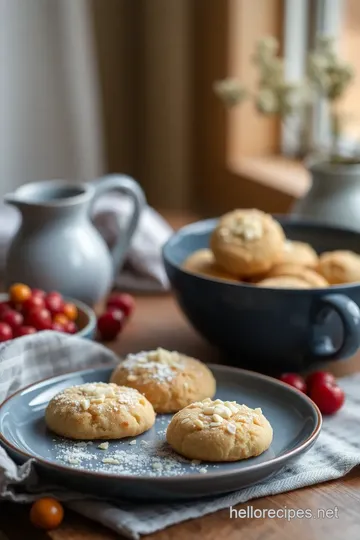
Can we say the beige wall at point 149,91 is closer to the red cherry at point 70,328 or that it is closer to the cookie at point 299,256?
the cookie at point 299,256

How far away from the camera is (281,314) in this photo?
49.3 inches

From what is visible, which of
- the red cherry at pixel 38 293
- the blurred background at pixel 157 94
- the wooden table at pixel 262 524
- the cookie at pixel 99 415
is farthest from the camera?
the blurred background at pixel 157 94

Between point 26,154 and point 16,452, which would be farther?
point 26,154

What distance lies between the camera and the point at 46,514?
91 centimetres

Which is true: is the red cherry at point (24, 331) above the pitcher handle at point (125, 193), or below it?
below

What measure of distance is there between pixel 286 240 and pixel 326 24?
107cm

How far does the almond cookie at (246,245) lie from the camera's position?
1315 mm

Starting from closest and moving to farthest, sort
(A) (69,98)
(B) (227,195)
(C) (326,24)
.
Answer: (C) (326,24) → (B) (227,195) → (A) (69,98)

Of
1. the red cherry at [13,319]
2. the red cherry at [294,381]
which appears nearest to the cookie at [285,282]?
the red cherry at [294,381]

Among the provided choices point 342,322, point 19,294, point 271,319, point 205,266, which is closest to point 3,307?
point 19,294

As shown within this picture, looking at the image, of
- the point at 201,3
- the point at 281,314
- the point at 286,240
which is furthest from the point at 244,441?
the point at 201,3

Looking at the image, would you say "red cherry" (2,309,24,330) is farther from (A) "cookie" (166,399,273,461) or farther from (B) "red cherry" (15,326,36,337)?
(A) "cookie" (166,399,273,461)

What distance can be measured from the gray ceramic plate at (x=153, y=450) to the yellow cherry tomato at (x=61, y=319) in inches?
7.1

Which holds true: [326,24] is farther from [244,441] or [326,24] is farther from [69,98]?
[244,441]
